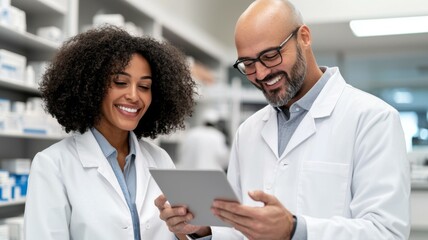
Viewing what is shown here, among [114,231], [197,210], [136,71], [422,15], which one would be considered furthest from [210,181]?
[422,15]

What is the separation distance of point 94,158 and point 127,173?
0.46 ft

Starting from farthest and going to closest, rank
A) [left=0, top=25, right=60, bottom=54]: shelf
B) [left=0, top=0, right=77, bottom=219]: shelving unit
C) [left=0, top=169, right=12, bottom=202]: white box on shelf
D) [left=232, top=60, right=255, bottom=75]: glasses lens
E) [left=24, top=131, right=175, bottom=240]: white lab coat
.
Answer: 1. [left=0, top=0, right=77, bottom=219]: shelving unit
2. [left=0, top=25, right=60, bottom=54]: shelf
3. [left=0, top=169, right=12, bottom=202]: white box on shelf
4. [left=232, top=60, right=255, bottom=75]: glasses lens
5. [left=24, top=131, right=175, bottom=240]: white lab coat

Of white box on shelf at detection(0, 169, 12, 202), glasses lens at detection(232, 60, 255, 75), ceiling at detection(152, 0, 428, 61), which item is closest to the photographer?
glasses lens at detection(232, 60, 255, 75)

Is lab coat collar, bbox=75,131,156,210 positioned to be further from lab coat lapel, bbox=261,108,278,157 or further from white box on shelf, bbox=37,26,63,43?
white box on shelf, bbox=37,26,63,43

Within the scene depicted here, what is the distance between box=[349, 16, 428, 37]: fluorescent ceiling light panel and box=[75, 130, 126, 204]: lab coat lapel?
3.27m

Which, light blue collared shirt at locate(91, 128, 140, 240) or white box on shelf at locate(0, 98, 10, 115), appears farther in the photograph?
white box on shelf at locate(0, 98, 10, 115)

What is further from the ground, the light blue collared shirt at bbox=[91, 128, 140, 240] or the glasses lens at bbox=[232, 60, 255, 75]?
the glasses lens at bbox=[232, 60, 255, 75]

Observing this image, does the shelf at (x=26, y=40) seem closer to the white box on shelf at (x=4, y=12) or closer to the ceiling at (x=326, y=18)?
the white box on shelf at (x=4, y=12)

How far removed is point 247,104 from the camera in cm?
588

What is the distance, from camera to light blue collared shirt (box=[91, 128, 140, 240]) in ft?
5.20

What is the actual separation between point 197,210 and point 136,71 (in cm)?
55

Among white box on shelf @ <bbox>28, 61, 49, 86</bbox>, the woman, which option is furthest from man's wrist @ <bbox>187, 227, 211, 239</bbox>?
white box on shelf @ <bbox>28, 61, 49, 86</bbox>

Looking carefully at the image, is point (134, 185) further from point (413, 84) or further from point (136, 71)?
point (413, 84)


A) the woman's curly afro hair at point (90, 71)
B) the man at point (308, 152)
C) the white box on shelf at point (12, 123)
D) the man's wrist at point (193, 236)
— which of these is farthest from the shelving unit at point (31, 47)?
the man at point (308, 152)
